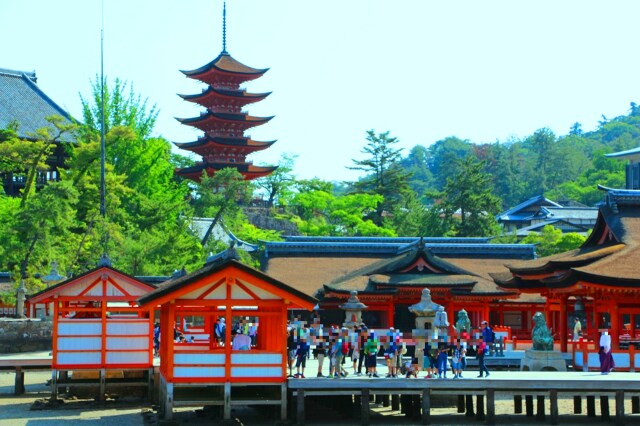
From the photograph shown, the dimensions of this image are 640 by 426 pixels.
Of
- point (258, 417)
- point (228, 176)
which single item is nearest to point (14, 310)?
point (228, 176)

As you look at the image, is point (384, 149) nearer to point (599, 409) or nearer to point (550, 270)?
point (550, 270)

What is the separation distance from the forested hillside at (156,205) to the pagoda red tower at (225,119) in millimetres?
2865

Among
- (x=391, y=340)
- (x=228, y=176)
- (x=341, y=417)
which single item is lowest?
(x=341, y=417)

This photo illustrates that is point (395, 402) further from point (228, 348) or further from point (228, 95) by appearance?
point (228, 95)

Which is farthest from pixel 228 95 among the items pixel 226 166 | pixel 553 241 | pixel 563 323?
pixel 563 323

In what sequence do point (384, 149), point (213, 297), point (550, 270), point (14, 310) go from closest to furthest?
point (213, 297) < point (550, 270) < point (14, 310) < point (384, 149)

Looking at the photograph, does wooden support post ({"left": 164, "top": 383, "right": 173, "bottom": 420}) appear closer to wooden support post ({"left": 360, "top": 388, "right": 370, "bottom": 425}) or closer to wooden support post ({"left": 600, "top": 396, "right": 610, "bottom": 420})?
wooden support post ({"left": 360, "top": 388, "right": 370, "bottom": 425})

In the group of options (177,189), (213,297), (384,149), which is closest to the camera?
(213,297)

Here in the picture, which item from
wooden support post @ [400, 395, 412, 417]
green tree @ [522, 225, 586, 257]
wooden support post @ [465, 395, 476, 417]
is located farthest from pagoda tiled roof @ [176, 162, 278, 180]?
wooden support post @ [465, 395, 476, 417]

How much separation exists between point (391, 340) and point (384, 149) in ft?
209

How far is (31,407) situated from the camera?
3055cm

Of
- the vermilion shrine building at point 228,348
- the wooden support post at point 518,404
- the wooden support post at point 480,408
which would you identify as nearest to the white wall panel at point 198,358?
the vermilion shrine building at point 228,348

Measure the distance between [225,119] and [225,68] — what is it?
4061 millimetres

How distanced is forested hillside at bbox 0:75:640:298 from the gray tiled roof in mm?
1611
